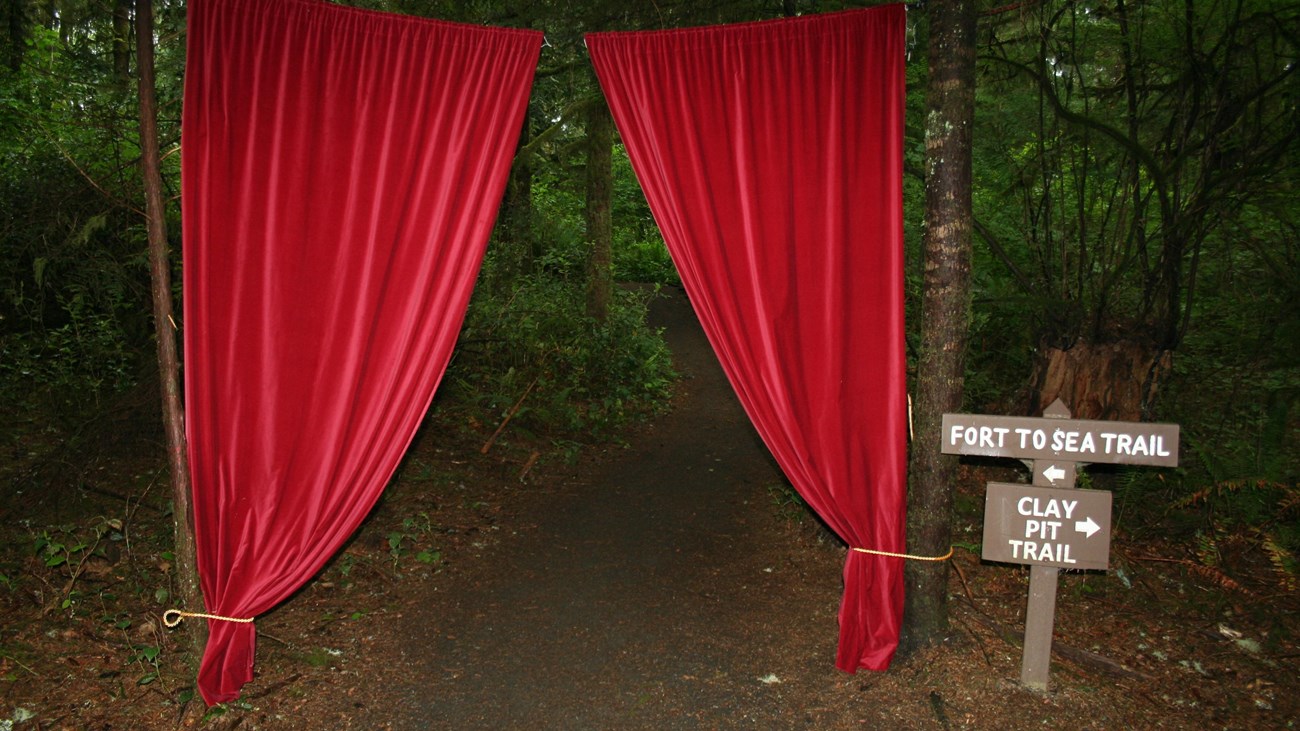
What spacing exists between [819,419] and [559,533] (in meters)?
2.88

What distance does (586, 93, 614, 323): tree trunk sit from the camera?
1078cm

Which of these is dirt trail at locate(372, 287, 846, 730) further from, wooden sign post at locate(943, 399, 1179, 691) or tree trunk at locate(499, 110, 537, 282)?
tree trunk at locate(499, 110, 537, 282)

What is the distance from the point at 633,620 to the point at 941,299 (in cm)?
244

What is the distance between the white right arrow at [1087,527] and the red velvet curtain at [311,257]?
2938mm

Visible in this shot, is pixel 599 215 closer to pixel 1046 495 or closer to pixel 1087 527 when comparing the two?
pixel 1046 495

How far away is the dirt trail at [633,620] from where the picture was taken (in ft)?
12.6

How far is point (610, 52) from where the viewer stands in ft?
12.9

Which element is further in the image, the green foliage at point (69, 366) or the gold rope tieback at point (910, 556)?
the green foliage at point (69, 366)

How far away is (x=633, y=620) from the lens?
4.73 metres

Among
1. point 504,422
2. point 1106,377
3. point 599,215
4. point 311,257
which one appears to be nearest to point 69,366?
point 504,422

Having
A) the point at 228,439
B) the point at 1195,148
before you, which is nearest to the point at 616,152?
the point at 1195,148

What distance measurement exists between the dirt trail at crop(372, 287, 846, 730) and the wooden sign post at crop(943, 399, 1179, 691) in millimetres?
1048

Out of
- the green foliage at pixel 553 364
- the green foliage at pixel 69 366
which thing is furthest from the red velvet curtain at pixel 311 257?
the green foliage at pixel 553 364

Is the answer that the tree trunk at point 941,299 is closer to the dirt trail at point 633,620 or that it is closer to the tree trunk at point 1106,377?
the dirt trail at point 633,620
